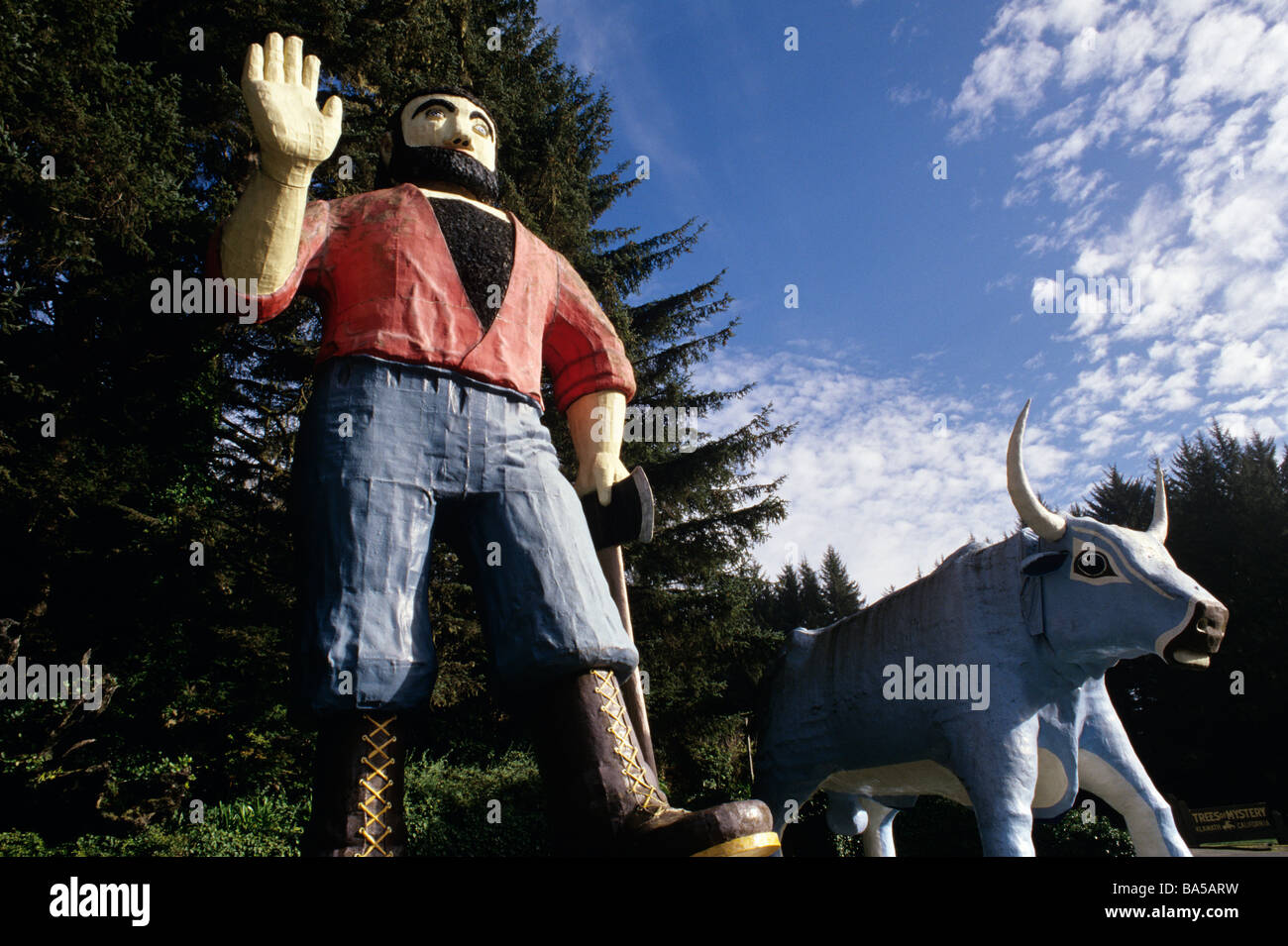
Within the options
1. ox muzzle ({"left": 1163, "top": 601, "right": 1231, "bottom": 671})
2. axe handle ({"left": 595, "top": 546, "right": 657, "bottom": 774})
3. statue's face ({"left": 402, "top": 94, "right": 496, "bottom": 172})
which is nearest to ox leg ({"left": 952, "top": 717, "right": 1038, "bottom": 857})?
ox muzzle ({"left": 1163, "top": 601, "right": 1231, "bottom": 671})

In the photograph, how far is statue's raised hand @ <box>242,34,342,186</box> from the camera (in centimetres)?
254

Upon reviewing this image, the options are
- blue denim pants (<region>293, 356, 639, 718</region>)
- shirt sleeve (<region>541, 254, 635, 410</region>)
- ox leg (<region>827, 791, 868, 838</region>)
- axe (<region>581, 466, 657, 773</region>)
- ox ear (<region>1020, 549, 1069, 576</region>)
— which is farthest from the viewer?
ox leg (<region>827, 791, 868, 838</region>)

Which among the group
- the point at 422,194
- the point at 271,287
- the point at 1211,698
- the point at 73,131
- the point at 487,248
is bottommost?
the point at 1211,698

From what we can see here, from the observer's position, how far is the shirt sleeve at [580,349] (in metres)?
3.36

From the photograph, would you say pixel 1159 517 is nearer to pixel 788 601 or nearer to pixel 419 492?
pixel 419 492

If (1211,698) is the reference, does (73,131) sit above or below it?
above

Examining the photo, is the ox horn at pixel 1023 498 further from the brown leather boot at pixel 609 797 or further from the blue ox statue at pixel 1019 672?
the brown leather boot at pixel 609 797

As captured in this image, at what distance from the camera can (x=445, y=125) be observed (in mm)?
3326

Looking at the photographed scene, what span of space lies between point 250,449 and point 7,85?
10.6 ft

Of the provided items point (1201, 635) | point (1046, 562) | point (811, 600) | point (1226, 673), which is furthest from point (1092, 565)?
point (811, 600)

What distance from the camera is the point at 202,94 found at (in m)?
6.61

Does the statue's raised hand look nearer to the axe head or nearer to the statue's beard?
the statue's beard
